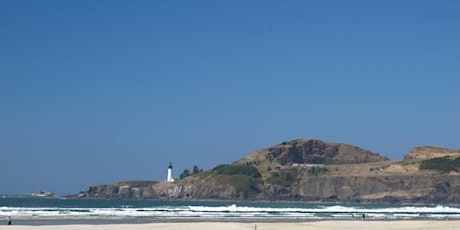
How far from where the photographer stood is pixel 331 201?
192m

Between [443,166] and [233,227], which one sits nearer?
[233,227]

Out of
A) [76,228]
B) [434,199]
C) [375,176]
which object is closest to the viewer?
[76,228]

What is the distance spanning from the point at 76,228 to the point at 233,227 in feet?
33.3

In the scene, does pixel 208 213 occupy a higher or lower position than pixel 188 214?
higher

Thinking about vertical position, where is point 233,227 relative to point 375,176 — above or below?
below

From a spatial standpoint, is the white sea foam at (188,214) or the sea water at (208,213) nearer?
the sea water at (208,213)

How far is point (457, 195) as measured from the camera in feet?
602

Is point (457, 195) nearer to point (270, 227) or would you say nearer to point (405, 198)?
point (405, 198)

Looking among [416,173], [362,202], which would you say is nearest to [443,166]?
[416,173]

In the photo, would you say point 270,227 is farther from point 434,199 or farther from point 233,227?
point 434,199

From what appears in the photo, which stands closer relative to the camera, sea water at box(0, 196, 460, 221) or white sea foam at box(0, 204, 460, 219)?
sea water at box(0, 196, 460, 221)

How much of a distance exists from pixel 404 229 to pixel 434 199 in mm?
137652

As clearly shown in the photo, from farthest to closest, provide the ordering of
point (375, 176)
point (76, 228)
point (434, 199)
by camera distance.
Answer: point (375, 176) → point (434, 199) → point (76, 228)

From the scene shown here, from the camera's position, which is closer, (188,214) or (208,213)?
(188,214)
